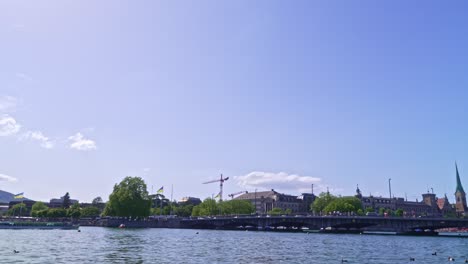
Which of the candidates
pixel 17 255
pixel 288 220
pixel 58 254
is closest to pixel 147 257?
pixel 58 254

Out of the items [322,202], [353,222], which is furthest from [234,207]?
[353,222]

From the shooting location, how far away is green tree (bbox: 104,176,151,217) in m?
124

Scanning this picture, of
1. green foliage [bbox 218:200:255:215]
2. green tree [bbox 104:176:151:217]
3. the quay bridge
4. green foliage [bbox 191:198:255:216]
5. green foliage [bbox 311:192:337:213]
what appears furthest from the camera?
green foliage [bbox 311:192:337:213]

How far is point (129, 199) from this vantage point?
124 meters

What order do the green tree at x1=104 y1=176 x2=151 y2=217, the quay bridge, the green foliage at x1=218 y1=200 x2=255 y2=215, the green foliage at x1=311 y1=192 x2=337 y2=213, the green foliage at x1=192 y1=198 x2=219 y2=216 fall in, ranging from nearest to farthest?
1. the quay bridge
2. the green tree at x1=104 y1=176 x2=151 y2=217
3. the green foliage at x1=192 y1=198 x2=219 y2=216
4. the green foliage at x1=218 y1=200 x2=255 y2=215
5. the green foliage at x1=311 y1=192 x2=337 y2=213

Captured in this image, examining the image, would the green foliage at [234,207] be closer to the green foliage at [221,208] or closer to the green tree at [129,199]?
the green foliage at [221,208]

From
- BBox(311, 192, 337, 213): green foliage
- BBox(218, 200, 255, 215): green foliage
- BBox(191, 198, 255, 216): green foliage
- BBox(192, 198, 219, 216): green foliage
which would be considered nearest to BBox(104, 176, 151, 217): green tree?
BBox(192, 198, 219, 216): green foliage

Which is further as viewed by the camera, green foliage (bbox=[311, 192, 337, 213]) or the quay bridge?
green foliage (bbox=[311, 192, 337, 213])

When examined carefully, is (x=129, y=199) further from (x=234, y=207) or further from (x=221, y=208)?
(x=234, y=207)

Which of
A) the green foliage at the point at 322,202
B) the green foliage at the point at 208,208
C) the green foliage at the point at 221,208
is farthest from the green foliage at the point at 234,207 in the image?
the green foliage at the point at 322,202

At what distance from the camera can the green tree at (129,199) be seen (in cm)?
12350

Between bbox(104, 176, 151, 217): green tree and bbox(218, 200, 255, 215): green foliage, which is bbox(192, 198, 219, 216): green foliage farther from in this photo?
bbox(104, 176, 151, 217): green tree

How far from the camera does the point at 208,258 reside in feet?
125

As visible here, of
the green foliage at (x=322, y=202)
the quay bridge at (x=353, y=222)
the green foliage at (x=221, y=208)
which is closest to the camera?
the quay bridge at (x=353, y=222)
